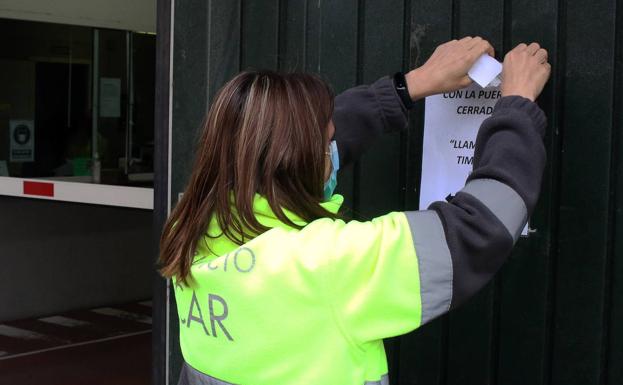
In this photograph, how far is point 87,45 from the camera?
350 inches

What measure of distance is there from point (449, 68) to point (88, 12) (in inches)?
220

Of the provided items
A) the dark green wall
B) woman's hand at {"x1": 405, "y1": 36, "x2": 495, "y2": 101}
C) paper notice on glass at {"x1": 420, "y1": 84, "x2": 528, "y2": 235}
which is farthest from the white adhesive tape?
the dark green wall

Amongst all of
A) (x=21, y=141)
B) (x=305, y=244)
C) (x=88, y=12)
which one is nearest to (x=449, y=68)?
(x=305, y=244)

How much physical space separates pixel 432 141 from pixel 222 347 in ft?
3.20

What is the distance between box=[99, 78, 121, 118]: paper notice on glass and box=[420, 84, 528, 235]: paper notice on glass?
6797 mm

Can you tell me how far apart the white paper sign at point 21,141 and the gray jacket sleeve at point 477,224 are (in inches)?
274

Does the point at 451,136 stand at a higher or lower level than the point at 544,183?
higher

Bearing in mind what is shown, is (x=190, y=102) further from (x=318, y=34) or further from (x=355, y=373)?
(x=355, y=373)

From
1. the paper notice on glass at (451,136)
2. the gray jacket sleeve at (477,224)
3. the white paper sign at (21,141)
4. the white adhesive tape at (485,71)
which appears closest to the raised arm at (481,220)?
the gray jacket sleeve at (477,224)

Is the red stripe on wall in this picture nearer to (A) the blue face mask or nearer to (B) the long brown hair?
(A) the blue face mask

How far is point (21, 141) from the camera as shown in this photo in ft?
27.2

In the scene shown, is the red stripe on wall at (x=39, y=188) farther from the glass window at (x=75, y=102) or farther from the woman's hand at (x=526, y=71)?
the woman's hand at (x=526, y=71)

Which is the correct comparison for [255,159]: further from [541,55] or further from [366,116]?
[541,55]

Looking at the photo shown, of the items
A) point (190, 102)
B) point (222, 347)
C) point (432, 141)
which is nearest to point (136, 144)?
point (190, 102)
